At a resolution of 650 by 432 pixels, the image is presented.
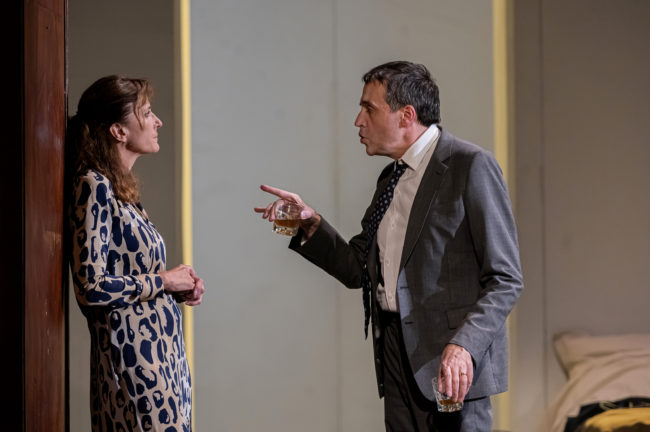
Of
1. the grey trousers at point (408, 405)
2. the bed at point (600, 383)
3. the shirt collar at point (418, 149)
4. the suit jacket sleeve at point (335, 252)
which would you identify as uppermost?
the shirt collar at point (418, 149)

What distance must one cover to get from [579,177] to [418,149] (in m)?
1.69

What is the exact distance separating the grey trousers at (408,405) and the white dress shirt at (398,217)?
0.26 ft

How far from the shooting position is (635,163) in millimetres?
3656

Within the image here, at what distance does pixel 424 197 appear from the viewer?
2148 millimetres

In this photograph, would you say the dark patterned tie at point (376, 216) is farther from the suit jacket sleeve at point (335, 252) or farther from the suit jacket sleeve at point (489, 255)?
the suit jacket sleeve at point (489, 255)

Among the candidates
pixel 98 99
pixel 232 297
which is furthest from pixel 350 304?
pixel 98 99

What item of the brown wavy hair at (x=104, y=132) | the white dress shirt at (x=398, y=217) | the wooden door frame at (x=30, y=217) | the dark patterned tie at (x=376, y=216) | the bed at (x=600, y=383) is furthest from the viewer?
the bed at (x=600, y=383)

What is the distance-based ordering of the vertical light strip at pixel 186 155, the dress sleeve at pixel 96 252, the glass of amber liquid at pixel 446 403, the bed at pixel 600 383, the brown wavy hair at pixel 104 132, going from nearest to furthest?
the glass of amber liquid at pixel 446 403 < the dress sleeve at pixel 96 252 < the brown wavy hair at pixel 104 132 < the bed at pixel 600 383 < the vertical light strip at pixel 186 155

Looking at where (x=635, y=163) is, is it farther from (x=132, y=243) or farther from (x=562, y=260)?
(x=132, y=243)

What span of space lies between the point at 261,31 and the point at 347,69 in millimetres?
496

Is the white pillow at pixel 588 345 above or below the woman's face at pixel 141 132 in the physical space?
below

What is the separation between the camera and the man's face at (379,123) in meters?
2.37

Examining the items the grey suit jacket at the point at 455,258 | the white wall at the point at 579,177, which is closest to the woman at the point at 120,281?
the grey suit jacket at the point at 455,258

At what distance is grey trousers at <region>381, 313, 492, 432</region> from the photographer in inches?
81.7
